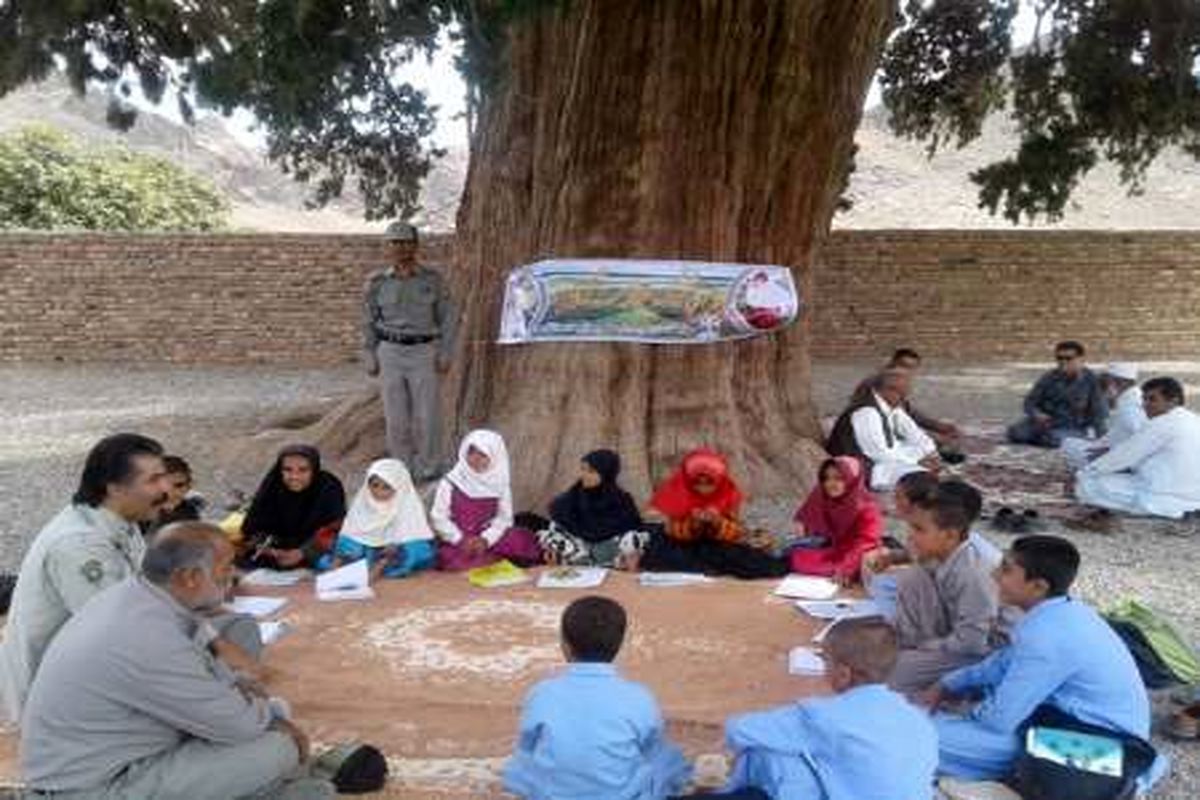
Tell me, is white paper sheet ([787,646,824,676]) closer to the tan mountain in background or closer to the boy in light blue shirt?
the boy in light blue shirt

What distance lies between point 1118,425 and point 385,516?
4864 millimetres

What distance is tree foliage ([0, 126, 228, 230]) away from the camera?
1953 cm

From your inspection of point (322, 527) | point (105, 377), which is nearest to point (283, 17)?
point (322, 527)

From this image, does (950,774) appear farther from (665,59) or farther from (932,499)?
(665,59)

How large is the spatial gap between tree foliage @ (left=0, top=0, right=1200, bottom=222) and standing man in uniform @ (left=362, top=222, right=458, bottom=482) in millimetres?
1312

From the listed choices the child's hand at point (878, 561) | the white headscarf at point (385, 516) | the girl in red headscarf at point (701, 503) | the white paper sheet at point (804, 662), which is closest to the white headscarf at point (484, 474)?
the white headscarf at point (385, 516)

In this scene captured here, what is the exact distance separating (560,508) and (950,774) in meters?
2.96

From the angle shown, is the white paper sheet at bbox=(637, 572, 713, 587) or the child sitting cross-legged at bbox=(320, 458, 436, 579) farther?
the child sitting cross-legged at bbox=(320, 458, 436, 579)

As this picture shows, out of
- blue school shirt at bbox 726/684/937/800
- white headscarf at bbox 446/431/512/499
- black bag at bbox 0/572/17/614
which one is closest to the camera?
blue school shirt at bbox 726/684/937/800

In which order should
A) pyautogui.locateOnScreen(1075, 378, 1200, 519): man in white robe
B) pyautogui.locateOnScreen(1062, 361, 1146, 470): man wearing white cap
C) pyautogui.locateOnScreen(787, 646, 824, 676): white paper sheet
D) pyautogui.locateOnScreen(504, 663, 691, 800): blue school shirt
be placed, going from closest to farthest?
pyautogui.locateOnScreen(504, 663, 691, 800): blue school shirt, pyautogui.locateOnScreen(787, 646, 824, 676): white paper sheet, pyautogui.locateOnScreen(1075, 378, 1200, 519): man in white robe, pyautogui.locateOnScreen(1062, 361, 1146, 470): man wearing white cap

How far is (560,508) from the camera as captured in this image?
621cm

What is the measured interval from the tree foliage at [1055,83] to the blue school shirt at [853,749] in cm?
1117

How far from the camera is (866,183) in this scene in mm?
38719

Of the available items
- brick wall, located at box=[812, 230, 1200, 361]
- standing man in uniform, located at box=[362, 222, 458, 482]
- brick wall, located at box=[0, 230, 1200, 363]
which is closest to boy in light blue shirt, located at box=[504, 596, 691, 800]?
standing man in uniform, located at box=[362, 222, 458, 482]
